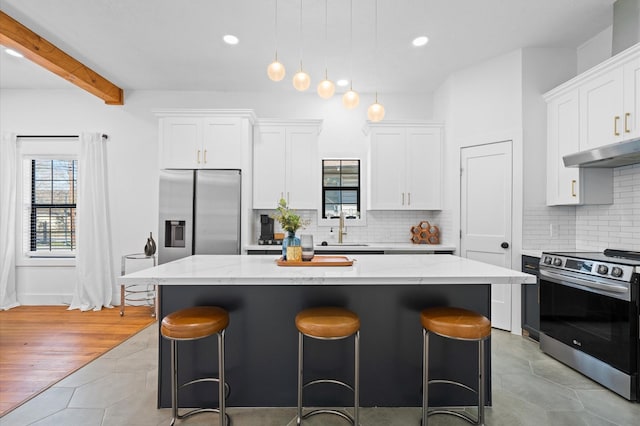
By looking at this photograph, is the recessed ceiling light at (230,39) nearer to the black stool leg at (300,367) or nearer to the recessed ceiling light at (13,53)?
the recessed ceiling light at (13,53)

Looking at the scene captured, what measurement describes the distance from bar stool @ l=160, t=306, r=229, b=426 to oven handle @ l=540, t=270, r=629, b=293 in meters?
2.70

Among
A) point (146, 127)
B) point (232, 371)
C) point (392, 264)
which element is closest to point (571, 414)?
point (392, 264)

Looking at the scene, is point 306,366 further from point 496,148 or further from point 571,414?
point 496,148

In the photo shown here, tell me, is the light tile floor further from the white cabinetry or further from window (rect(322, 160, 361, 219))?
window (rect(322, 160, 361, 219))

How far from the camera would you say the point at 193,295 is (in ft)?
6.97

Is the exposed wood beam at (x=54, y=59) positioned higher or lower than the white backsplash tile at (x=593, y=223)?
higher

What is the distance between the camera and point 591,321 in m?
2.51

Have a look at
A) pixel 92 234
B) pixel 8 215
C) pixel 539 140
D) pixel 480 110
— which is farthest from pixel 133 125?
pixel 539 140

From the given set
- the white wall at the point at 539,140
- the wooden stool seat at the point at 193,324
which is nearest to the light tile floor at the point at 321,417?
the wooden stool seat at the point at 193,324

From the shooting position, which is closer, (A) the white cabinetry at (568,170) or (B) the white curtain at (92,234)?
(A) the white cabinetry at (568,170)

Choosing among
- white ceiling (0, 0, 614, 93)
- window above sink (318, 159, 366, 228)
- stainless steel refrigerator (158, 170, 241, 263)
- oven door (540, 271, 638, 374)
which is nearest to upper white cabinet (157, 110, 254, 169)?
stainless steel refrigerator (158, 170, 241, 263)

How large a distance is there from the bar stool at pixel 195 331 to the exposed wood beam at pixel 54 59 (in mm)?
3223

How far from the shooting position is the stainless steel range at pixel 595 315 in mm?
2221

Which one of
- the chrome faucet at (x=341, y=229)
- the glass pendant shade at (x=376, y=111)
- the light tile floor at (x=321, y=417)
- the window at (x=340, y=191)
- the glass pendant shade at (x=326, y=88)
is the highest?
the glass pendant shade at (x=326, y=88)
